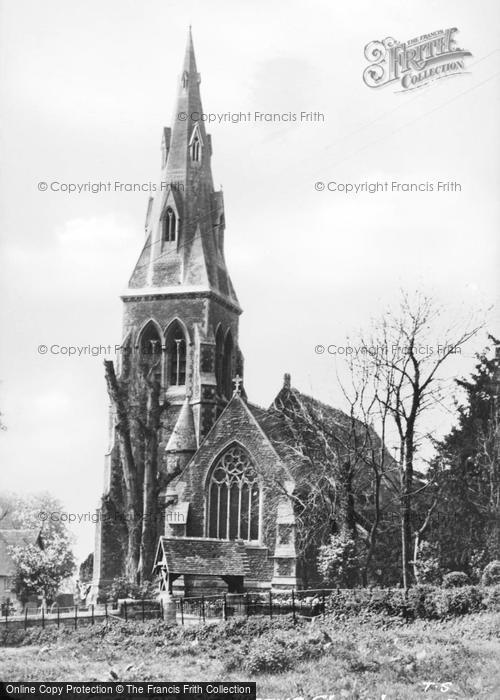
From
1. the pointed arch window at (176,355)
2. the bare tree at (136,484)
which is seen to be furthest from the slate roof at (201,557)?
the pointed arch window at (176,355)

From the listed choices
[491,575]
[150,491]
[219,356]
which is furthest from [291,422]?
[491,575]

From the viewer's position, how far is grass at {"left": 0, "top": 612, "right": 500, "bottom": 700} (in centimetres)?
1861

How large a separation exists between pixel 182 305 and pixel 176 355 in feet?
8.47

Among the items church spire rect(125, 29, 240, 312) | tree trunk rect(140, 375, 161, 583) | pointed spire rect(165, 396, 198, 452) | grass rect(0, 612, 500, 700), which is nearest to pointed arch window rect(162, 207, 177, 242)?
church spire rect(125, 29, 240, 312)

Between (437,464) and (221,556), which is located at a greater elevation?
(437,464)

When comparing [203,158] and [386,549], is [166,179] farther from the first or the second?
[386,549]

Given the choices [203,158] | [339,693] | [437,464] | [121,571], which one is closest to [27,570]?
[121,571]

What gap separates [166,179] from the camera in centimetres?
5728

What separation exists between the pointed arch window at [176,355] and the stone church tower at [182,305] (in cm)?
5

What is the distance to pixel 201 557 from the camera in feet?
114

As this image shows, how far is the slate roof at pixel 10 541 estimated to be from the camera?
61.0m

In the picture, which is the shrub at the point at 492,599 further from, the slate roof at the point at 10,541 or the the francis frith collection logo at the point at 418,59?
the slate roof at the point at 10,541

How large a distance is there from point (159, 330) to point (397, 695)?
122 ft

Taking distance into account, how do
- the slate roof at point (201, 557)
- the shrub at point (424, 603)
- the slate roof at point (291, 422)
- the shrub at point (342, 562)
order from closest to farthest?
the shrub at point (424, 603), the shrub at point (342, 562), the slate roof at point (201, 557), the slate roof at point (291, 422)
